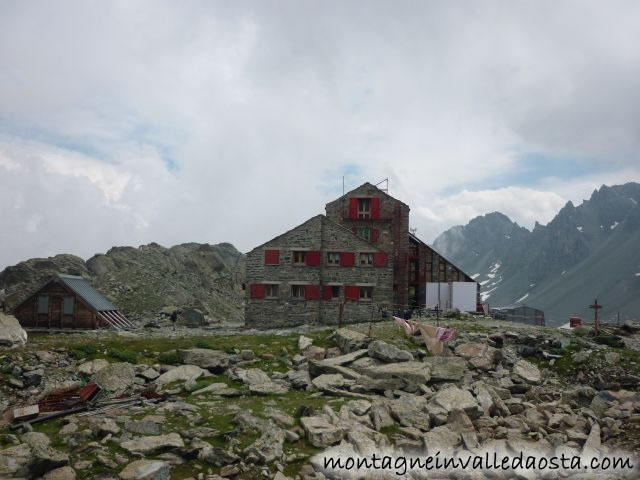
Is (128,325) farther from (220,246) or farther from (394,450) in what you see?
(220,246)

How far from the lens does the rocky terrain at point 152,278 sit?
2235 inches

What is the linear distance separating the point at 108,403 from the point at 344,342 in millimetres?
12377

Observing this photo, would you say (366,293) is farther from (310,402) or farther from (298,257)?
(310,402)

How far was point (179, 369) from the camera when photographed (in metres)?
21.7

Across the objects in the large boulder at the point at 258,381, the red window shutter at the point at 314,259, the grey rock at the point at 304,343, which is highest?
the red window shutter at the point at 314,259

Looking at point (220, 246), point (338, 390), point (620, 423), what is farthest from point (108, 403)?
point (220, 246)

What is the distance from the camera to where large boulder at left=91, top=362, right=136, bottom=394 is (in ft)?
64.0

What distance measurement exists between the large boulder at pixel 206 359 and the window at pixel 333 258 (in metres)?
19.3

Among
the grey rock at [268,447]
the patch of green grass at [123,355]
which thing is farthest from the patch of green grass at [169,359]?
the grey rock at [268,447]

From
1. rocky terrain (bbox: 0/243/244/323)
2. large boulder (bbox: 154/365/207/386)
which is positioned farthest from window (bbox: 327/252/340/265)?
large boulder (bbox: 154/365/207/386)

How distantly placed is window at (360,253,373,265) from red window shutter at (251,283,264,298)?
8907mm

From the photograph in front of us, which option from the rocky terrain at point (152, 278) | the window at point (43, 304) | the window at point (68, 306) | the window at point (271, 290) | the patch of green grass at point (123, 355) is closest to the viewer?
the patch of green grass at point (123, 355)

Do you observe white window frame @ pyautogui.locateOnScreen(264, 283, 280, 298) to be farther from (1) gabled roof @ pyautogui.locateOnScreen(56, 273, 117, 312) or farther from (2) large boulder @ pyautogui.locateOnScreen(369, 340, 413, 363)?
(2) large boulder @ pyautogui.locateOnScreen(369, 340, 413, 363)

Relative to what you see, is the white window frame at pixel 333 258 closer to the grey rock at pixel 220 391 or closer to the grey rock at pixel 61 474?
the grey rock at pixel 220 391
